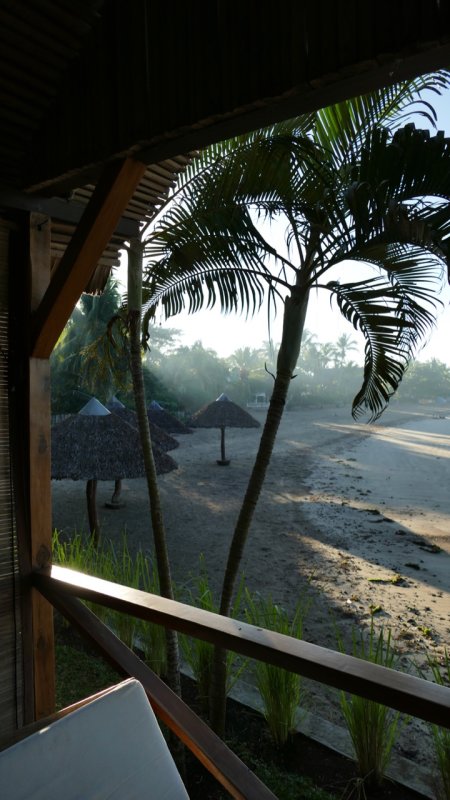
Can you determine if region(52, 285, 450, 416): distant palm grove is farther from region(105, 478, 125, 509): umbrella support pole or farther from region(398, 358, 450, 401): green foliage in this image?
region(105, 478, 125, 509): umbrella support pole

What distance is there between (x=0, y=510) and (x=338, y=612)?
491cm

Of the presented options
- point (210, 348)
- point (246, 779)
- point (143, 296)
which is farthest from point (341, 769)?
point (210, 348)

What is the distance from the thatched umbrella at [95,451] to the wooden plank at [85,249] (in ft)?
20.5

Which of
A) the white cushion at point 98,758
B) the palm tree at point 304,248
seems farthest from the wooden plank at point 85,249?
the white cushion at point 98,758

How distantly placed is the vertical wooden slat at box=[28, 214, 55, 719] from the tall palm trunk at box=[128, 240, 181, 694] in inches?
45.4

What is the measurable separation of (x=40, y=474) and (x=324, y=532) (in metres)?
8.42

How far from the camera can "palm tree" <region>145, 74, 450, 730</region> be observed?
8.45 ft

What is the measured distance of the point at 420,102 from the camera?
8.84ft

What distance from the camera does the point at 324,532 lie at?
9.74 m

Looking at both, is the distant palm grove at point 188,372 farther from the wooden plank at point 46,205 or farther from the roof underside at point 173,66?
the roof underside at point 173,66

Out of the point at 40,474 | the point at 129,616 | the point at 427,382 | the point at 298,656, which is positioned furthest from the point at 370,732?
the point at 427,382

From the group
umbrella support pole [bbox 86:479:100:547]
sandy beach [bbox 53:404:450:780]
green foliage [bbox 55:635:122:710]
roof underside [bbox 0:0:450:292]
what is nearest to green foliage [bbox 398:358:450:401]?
sandy beach [bbox 53:404:450:780]

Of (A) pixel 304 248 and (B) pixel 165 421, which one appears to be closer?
(A) pixel 304 248

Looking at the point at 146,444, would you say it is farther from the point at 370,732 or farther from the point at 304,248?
the point at 370,732
